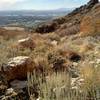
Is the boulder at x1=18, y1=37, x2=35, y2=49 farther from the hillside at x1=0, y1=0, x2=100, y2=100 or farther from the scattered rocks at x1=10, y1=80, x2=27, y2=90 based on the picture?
the scattered rocks at x1=10, y1=80, x2=27, y2=90

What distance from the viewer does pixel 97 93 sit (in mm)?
6965

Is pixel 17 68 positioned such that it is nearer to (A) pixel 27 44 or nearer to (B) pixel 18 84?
(B) pixel 18 84

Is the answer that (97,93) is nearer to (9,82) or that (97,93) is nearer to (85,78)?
(85,78)

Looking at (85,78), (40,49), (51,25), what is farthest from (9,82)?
(51,25)

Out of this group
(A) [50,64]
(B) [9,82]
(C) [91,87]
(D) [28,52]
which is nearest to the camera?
(C) [91,87]

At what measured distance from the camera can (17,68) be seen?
923 centimetres

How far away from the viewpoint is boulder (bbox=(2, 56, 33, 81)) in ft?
30.2

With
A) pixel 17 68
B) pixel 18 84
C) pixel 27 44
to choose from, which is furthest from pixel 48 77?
pixel 27 44

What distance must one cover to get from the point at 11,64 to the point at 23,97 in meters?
1.50

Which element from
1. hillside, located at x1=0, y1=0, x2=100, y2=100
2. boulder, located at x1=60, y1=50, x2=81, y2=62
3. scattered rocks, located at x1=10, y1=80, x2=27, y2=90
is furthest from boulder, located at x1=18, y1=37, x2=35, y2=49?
scattered rocks, located at x1=10, y1=80, x2=27, y2=90

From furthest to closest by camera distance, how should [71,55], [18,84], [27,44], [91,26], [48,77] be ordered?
1. [91,26]
2. [27,44]
3. [71,55]
4. [18,84]
5. [48,77]

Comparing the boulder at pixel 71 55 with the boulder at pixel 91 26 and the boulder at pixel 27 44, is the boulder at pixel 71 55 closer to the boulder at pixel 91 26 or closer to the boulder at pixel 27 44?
the boulder at pixel 27 44

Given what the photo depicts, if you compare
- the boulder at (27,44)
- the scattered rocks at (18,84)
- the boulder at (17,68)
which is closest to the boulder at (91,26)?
the boulder at (27,44)

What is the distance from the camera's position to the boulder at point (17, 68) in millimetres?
9203
